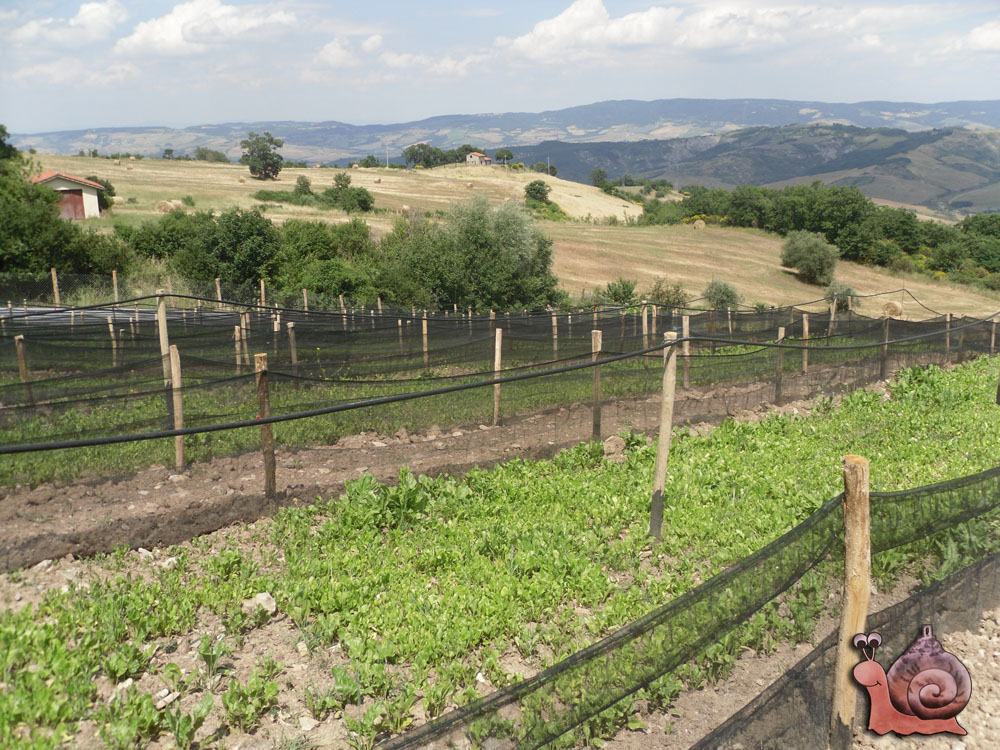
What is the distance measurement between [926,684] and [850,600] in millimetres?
686

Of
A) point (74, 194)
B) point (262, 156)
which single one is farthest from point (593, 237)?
point (262, 156)

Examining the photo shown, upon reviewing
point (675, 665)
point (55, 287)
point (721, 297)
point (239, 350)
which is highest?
point (675, 665)

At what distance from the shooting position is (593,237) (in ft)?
200

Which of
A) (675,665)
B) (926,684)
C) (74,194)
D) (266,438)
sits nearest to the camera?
(675,665)

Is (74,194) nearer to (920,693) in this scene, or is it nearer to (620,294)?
(620,294)

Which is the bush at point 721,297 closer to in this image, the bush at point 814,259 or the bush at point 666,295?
the bush at point 666,295

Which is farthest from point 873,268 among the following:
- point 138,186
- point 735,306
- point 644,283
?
point 138,186

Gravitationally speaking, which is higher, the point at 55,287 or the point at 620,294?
the point at 55,287

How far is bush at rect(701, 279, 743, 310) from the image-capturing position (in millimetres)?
39000

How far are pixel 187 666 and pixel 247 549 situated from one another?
1734 mm

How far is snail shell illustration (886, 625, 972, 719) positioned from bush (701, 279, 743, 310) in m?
35.5

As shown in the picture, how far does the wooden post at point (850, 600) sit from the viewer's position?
12.1 feet

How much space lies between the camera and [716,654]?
14.2 ft

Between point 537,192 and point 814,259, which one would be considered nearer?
point 814,259
